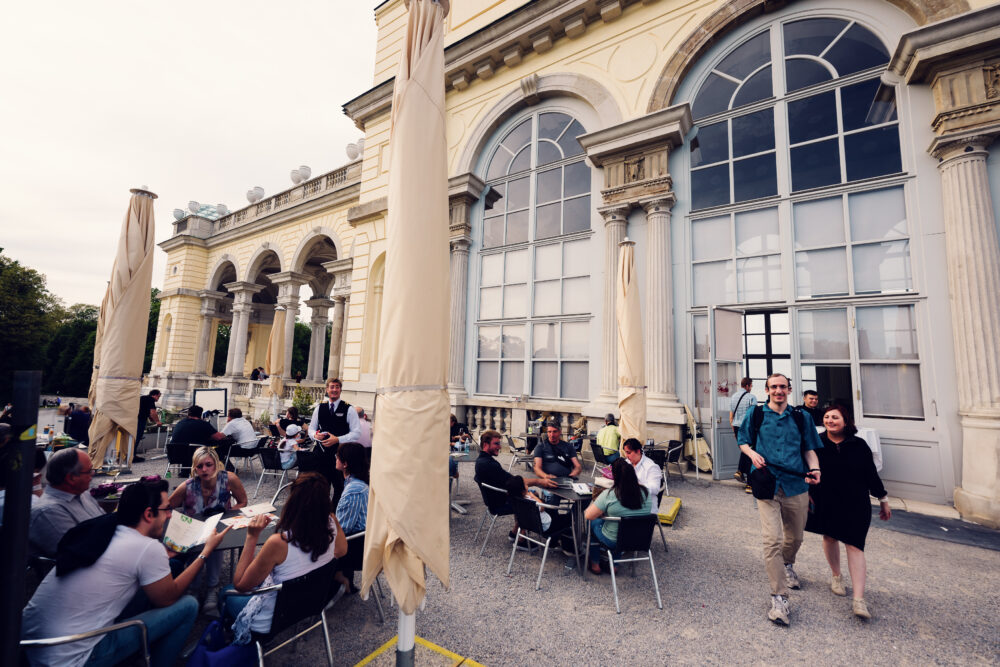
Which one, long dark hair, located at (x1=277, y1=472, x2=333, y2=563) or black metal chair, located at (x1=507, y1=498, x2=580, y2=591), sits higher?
long dark hair, located at (x1=277, y1=472, x2=333, y2=563)

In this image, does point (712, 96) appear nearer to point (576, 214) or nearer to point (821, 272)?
point (576, 214)

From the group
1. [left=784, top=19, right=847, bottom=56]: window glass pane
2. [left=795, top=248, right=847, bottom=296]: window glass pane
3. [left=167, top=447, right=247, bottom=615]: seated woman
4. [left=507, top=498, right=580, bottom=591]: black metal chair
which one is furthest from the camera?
[left=784, top=19, right=847, bottom=56]: window glass pane

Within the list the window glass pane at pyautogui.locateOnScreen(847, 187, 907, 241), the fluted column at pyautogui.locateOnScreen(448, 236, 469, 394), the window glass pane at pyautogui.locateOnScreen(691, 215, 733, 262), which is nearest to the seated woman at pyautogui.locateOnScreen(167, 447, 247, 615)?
the fluted column at pyautogui.locateOnScreen(448, 236, 469, 394)

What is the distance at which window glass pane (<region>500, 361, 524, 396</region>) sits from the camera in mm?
9844

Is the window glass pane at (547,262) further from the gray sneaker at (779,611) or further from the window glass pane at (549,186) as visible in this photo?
the gray sneaker at (779,611)

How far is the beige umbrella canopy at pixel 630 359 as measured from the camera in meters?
6.35

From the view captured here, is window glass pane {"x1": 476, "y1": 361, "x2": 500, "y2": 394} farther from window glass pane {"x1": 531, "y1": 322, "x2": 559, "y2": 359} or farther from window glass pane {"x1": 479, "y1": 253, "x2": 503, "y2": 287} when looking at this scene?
window glass pane {"x1": 479, "y1": 253, "x2": 503, "y2": 287}

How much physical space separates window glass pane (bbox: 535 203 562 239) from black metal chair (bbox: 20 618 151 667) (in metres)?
9.23

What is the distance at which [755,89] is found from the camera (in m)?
8.02

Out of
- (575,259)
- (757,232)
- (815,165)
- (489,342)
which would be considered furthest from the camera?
(489,342)

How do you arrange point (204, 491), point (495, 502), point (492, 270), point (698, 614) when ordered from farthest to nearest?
point (492, 270) < point (495, 502) < point (204, 491) < point (698, 614)

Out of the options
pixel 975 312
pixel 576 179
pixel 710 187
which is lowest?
pixel 975 312

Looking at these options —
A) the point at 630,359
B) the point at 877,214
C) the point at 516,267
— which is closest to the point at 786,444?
the point at 630,359

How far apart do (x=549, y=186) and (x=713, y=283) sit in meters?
4.54
